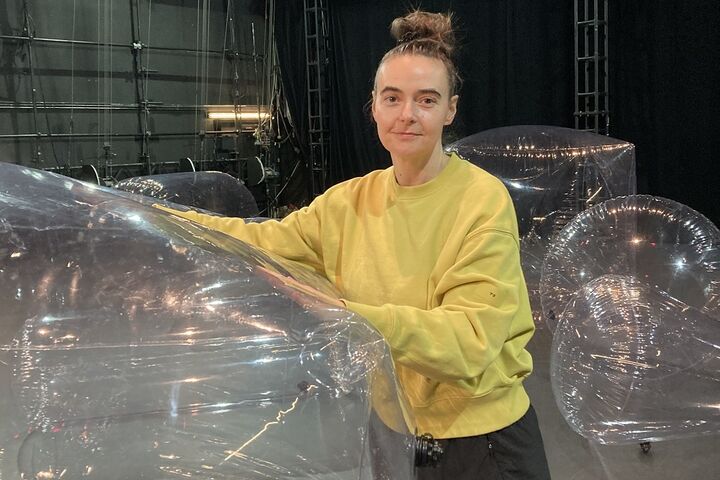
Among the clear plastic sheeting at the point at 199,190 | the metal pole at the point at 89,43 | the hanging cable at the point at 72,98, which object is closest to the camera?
the clear plastic sheeting at the point at 199,190

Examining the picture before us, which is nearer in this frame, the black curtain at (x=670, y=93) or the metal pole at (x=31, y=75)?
the metal pole at (x=31, y=75)

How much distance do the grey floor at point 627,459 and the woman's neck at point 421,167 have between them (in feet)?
4.86

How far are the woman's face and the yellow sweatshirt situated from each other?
0.21 feet

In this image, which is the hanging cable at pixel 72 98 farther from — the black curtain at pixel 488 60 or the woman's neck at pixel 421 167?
the woman's neck at pixel 421 167

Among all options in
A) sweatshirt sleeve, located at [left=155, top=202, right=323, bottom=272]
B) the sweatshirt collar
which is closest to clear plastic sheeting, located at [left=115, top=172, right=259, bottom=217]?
sweatshirt sleeve, located at [left=155, top=202, right=323, bottom=272]

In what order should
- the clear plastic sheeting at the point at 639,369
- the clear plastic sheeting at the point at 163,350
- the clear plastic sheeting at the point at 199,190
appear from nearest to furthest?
the clear plastic sheeting at the point at 163,350 → the clear plastic sheeting at the point at 639,369 → the clear plastic sheeting at the point at 199,190

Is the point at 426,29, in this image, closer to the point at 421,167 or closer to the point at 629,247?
the point at 421,167

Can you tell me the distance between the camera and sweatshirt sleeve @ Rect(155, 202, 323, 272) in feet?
3.50

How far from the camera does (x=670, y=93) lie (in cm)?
480

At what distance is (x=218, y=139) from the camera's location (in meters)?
5.36

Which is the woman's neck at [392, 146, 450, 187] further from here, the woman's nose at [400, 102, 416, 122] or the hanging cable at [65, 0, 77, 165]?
the hanging cable at [65, 0, 77, 165]

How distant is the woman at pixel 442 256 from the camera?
0.84 meters

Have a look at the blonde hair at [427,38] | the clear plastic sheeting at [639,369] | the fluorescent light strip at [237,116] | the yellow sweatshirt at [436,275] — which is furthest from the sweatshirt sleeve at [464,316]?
the fluorescent light strip at [237,116]

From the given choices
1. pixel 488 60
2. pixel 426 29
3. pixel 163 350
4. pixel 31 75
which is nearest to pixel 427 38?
pixel 426 29
